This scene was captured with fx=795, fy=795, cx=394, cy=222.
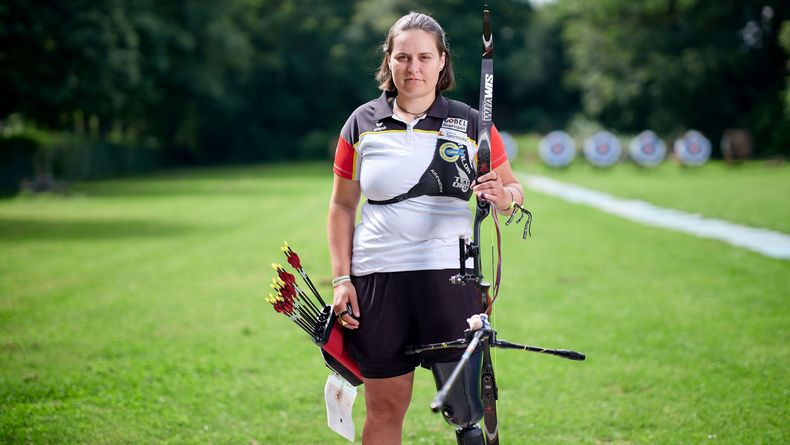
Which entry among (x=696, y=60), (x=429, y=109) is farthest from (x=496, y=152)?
(x=696, y=60)

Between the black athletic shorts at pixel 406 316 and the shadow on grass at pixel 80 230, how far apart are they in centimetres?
1294

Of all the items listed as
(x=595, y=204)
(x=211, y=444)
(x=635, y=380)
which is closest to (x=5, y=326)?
(x=211, y=444)

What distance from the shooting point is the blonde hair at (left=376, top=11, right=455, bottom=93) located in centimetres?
306

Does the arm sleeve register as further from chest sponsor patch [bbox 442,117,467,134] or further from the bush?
the bush

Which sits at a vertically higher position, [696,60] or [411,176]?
[696,60]

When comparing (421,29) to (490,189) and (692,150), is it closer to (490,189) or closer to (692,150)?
(490,189)

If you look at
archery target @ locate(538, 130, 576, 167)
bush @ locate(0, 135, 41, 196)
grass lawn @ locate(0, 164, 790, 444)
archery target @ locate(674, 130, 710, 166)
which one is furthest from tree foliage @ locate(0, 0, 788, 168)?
grass lawn @ locate(0, 164, 790, 444)

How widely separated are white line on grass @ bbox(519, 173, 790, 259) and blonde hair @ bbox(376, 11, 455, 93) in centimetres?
940

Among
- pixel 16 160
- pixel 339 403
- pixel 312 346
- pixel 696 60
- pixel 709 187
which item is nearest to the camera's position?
pixel 339 403

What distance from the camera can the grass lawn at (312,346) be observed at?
16.2 feet

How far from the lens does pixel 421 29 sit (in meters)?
3.04

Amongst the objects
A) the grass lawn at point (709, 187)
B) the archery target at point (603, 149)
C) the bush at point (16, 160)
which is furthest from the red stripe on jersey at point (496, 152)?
the archery target at point (603, 149)

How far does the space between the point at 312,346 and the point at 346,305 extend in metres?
4.02

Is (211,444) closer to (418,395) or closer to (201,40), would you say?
(418,395)
